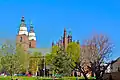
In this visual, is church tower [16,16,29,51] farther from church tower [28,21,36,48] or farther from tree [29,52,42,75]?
tree [29,52,42,75]

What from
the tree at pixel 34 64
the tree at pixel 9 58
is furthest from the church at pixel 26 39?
the tree at pixel 9 58

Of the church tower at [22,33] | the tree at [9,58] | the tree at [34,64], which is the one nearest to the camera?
the tree at [9,58]

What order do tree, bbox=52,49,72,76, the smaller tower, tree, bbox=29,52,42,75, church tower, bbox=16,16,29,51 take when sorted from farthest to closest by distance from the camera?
the smaller tower, church tower, bbox=16,16,29,51, tree, bbox=29,52,42,75, tree, bbox=52,49,72,76

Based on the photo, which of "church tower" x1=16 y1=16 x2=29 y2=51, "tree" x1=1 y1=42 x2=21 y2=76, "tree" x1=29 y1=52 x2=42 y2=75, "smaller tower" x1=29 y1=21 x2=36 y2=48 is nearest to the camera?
"tree" x1=1 y1=42 x2=21 y2=76

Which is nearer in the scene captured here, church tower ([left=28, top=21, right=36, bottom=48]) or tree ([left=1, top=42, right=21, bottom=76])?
tree ([left=1, top=42, right=21, bottom=76])

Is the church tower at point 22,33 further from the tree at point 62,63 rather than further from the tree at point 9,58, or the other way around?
the tree at point 62,63

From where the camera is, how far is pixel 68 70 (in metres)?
61.2

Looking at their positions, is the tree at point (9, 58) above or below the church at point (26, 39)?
below

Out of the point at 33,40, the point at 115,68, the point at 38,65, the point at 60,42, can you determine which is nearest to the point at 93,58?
the point at 115,68

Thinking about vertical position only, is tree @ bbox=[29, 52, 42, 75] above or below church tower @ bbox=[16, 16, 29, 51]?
below

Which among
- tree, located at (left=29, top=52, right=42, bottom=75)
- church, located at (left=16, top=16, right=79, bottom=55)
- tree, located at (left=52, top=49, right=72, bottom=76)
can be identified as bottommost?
tree, located at (left=52, top=49, right=72, bottom=76)

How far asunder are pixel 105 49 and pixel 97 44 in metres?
2.04

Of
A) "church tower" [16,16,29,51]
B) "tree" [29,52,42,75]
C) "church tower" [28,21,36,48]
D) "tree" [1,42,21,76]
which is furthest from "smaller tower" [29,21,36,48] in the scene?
"tree" [1,42,21,76]

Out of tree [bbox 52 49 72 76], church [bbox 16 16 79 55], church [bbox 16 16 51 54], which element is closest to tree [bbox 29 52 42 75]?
church [bbox 16 16 79 55]
